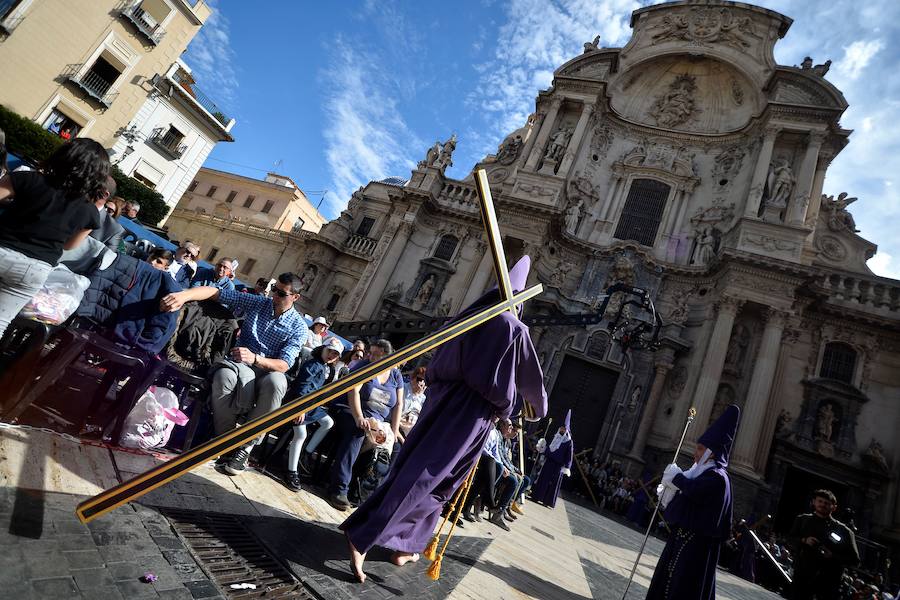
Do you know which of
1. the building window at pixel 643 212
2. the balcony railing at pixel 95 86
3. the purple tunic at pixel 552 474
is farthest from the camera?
the building window at pixel 643 212

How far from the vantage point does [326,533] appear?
295 cm

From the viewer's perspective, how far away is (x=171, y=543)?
6.49 ft

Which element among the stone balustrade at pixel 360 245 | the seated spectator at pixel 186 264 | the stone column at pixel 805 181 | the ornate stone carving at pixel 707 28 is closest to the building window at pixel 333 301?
the stone balustrade at pixel 360 245

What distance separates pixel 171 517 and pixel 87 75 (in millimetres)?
23625

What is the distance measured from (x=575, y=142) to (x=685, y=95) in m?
6.75

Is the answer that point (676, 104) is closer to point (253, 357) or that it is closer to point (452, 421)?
point (452, 421)

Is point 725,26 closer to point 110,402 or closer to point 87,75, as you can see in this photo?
point 110,402

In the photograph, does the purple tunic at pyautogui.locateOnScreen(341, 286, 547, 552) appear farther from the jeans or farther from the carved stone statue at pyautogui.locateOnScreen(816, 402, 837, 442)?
the carved stone statue at pyautogui.locateOnScreen(816, 402, 837, 442)

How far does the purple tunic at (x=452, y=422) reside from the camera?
2609mm

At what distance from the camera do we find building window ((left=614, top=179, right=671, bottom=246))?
62.2 ft

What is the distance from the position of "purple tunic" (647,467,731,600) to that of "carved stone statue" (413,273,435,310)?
1463 cm

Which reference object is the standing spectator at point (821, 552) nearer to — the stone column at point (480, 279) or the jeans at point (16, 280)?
the jeans at point (16, 280)

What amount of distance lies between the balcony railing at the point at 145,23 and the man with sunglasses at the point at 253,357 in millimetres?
22269

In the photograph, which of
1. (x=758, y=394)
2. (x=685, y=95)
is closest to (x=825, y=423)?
(x=758, y=394)
